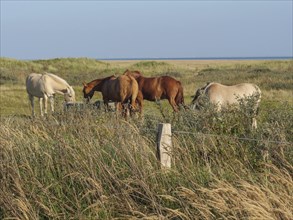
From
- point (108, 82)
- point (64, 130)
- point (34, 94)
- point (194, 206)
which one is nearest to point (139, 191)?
point (194, 206)

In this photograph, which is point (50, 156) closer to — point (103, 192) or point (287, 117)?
point (103, 192)

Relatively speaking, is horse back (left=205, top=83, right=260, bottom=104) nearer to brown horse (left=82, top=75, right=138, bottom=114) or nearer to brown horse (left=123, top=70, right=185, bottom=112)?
brown horse (left=82, top=75, right=138, bottom=114)

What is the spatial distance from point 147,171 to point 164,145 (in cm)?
44

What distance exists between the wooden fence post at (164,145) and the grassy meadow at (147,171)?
0.32 feet

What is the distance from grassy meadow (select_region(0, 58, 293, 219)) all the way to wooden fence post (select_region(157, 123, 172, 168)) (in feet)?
0.32

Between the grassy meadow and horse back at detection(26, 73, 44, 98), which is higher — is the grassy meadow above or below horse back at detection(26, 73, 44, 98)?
above

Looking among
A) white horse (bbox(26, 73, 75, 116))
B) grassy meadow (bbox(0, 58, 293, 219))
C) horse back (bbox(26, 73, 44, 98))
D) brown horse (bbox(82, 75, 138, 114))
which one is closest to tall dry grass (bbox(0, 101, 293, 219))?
grassy meadow (bbox(0, 58, 293, 219))

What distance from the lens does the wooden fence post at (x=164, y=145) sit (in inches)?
247

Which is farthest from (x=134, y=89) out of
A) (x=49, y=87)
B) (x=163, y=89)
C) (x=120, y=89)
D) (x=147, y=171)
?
(x=147, y=171)

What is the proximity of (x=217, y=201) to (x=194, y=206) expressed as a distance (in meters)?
0.21

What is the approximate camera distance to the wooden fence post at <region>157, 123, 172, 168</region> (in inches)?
247

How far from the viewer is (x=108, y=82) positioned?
19.0m

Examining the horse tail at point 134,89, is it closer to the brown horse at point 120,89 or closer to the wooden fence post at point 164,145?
the brown horse at point 120,89

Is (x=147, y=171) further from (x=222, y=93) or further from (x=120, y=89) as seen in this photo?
(x=120, y=89)
